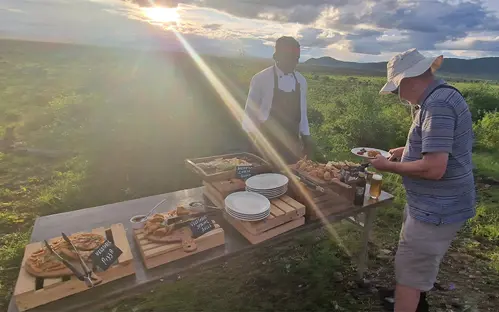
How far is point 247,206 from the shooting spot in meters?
2.28

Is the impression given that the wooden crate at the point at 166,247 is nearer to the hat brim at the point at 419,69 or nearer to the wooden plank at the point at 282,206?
the wooden plank at the point at 282,206

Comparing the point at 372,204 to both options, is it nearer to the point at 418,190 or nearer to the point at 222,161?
the point at 418,190

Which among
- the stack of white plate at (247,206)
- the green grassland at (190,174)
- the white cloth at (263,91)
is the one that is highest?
the white cloth at (263,91)

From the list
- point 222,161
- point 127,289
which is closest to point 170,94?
point 222,161

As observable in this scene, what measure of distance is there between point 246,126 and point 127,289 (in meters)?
2.55

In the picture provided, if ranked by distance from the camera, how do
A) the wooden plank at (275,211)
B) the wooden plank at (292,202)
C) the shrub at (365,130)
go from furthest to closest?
the shrub at (365,130) < the wooden plank at (292,202) < the wooden plank at (275,211)

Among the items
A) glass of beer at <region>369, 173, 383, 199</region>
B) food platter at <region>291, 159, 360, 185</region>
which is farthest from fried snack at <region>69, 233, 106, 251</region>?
glass of beer at <region>369, 173, 383, 199</region>

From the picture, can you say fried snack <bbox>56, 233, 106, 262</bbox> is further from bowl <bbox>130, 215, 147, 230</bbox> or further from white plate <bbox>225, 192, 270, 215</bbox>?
white plate <bbox>225, 192, 270, 215</bbox>

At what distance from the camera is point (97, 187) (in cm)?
618

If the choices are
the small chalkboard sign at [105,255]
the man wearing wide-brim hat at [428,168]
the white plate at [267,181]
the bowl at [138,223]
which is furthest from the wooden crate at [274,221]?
the small chalkboard sign at [105,255]

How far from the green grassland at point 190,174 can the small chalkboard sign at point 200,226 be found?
233 mm

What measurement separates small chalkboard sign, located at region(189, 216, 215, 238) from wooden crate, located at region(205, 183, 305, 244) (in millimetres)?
251

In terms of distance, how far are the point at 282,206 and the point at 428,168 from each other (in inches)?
39.8

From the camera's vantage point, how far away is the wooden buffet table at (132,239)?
5.33 feet
